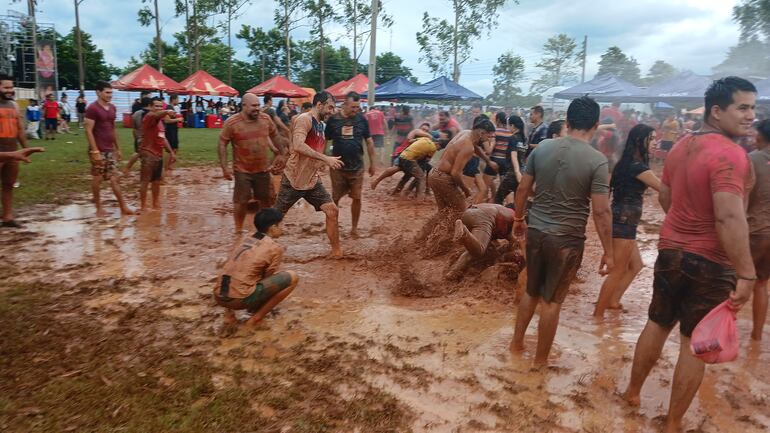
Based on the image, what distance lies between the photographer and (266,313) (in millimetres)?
4633

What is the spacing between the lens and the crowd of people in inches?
117

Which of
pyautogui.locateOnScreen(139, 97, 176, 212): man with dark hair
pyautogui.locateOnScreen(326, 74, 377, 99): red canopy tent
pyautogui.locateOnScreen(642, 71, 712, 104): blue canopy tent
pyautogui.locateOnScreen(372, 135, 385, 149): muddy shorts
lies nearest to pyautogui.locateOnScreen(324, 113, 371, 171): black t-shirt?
pyautogui.locateOnScreen(139, 97, 176, 212): man with dark hair

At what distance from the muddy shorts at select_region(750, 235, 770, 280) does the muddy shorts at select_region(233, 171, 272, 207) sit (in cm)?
535

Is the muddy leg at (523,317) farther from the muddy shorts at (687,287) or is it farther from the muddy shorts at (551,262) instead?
the muddy shorts at (687,287)

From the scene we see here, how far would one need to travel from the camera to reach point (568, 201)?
367 centimetres

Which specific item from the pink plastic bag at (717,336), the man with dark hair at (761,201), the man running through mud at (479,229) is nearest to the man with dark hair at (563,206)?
the pink plastic bag at (717,336)

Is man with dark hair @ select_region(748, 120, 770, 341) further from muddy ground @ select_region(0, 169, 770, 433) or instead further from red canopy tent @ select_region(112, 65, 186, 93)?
red canopy tent @ select_region(112, 65, 186, 93)

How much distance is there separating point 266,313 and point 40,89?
25.0m

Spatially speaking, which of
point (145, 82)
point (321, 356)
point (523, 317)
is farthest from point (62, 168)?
point (145, 82)

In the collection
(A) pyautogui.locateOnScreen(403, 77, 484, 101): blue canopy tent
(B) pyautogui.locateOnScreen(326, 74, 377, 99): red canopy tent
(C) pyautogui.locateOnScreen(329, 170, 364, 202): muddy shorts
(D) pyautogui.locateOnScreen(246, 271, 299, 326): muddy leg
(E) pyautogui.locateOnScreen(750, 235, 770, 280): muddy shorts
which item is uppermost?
(B) pyautogui.locateOnScreen(326, 74, 377, 99): red canopy tent

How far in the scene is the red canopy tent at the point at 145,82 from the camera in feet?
84.4

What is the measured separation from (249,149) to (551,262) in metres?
4.42

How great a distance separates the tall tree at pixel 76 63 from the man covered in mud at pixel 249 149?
139 feet

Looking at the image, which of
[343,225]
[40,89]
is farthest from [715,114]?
[40,89]
